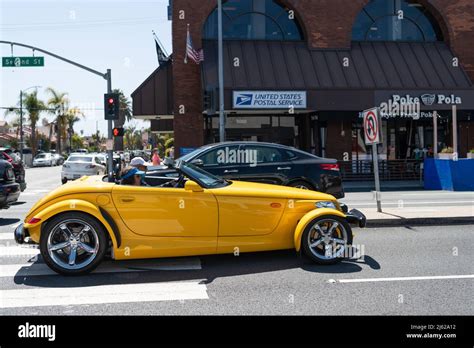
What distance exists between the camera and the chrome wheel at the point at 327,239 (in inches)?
241

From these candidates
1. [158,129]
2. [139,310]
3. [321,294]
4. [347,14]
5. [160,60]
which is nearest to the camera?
[139,310]

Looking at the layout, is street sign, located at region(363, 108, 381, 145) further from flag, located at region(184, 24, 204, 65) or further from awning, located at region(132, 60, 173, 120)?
awning, located at region(132, 60, 173, 120)

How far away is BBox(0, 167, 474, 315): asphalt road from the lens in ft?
15.2

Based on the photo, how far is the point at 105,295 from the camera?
503 cm

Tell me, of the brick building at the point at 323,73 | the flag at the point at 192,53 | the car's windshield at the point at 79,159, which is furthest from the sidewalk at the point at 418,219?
the car's windshield at the point at 79,159

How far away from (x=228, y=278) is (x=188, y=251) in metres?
0.62

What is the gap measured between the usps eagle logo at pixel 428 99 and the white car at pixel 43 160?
42.6m

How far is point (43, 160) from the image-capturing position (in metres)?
53.2

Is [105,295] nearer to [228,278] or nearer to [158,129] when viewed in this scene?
[228,278]

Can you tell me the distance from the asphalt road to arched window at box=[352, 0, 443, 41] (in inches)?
811

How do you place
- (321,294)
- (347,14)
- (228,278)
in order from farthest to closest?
(347,14) < (228,278) < (321,294)
